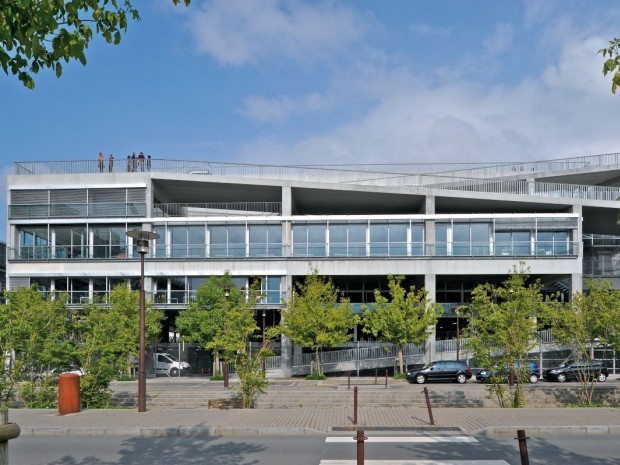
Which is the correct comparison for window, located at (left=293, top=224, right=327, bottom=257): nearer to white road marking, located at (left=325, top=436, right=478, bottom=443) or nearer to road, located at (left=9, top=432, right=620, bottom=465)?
road, located at (left=9, top=432, right=620, bottom=465)

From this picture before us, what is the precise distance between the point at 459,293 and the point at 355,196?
1047 cm

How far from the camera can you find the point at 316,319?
36844 millimetres

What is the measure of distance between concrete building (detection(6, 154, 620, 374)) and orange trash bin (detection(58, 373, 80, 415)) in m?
23.9

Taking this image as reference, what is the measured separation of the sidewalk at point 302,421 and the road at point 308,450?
34 cm

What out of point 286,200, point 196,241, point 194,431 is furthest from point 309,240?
point 194,431

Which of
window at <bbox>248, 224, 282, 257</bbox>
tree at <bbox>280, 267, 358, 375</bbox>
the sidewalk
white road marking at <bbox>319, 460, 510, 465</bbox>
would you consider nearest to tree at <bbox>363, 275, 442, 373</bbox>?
tree at <bbox>280, 267, 358, 375</bbox>

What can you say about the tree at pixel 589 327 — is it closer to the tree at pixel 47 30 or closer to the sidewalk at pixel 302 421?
the sidewalk at pixel 302 421

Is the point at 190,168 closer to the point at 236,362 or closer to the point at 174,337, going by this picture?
the point at 174,337

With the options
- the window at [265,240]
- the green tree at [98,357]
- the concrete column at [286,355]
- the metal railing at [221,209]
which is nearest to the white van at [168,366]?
the concrete column at [286,355]

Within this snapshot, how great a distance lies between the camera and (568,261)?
134ft

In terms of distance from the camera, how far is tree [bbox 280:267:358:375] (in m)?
36.9

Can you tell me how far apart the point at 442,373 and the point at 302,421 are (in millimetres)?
19952

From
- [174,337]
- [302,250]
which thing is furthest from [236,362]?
[174,337]

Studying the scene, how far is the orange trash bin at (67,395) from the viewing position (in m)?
17.8
